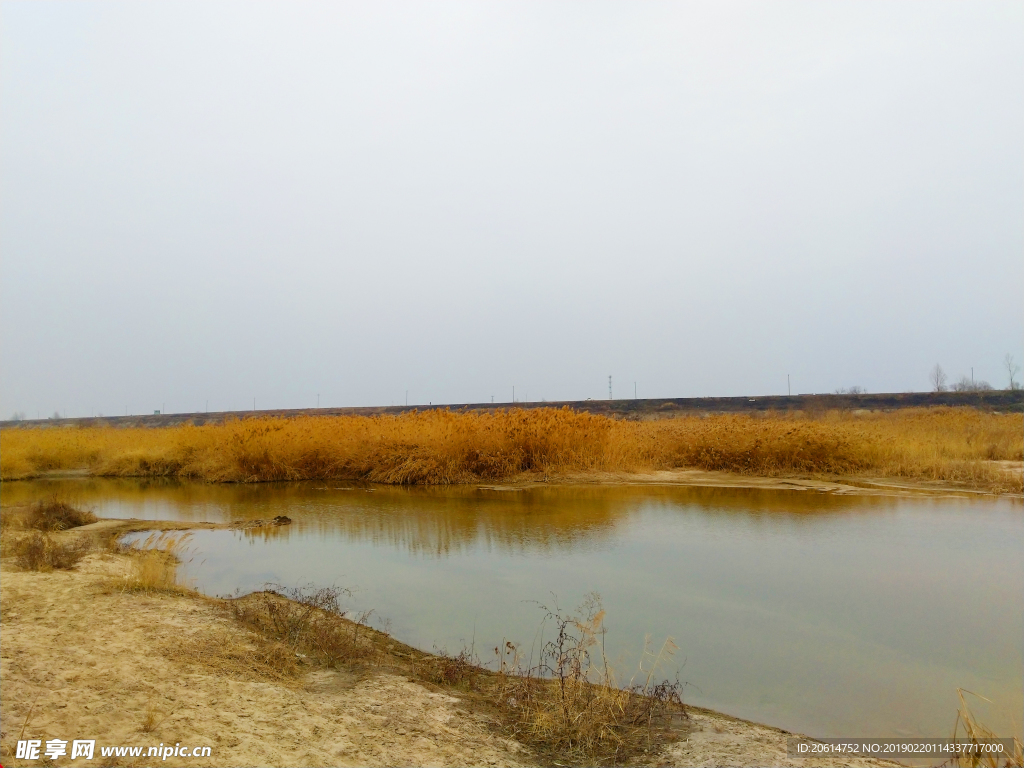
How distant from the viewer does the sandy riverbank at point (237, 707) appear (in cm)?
357

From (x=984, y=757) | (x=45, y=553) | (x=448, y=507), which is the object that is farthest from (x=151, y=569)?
(x=984, y=757)

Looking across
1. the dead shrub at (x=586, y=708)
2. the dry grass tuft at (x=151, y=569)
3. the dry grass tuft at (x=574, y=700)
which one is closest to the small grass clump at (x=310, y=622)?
the dry grass tuft at (x=574, y=700)

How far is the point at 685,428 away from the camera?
21.3 meters

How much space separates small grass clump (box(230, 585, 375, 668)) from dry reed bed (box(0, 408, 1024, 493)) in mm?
10236

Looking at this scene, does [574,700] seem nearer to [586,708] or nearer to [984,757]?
[586,708]

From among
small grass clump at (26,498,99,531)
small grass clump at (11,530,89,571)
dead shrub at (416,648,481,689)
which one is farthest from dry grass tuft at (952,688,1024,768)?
small grass clump at (26,498,99,531)

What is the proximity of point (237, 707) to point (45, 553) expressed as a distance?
5.76m

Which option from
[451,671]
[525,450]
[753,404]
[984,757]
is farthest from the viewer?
[753,404]

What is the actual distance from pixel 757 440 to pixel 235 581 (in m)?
14.1

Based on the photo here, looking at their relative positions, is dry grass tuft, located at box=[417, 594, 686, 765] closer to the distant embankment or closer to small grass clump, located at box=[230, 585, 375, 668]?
small grass clump, located at box=[230, 585, 375, 668]

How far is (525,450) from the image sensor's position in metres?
18.2

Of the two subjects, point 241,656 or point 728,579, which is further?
point 728,579

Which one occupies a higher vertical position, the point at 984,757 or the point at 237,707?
the point at 237,707

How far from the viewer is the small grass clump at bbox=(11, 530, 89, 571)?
7827 mm
